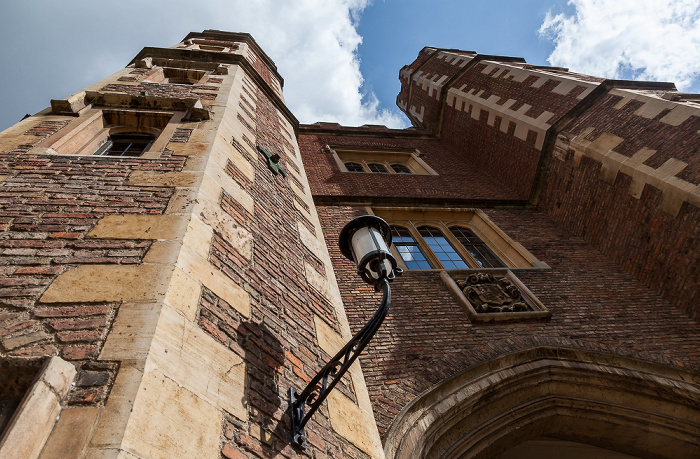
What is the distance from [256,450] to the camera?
1.69 metres

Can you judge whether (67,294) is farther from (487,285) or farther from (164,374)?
(487,285)

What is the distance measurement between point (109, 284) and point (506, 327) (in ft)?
14.2

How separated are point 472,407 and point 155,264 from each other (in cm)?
316

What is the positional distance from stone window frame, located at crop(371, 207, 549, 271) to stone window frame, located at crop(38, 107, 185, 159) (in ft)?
12.5

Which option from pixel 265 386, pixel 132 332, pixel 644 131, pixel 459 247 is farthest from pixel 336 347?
pixel 644 131

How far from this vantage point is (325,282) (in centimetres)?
353

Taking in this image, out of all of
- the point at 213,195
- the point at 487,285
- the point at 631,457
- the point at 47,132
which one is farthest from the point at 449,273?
the point at 47,132

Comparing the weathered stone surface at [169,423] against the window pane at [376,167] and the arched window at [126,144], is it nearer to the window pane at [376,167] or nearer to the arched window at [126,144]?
the arched window at [126,144]

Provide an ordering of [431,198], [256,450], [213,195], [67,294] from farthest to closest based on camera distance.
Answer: [431,198], [213,195], [67,294], [256,450]

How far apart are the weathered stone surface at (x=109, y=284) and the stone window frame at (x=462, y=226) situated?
185 inches

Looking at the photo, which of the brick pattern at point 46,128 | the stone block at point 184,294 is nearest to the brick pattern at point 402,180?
the brick pattern at point 46,128

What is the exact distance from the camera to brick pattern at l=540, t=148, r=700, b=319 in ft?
17.4

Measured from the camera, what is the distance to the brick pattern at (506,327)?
13.3 ft

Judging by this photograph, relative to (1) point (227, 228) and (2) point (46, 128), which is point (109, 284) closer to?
(1) point (227, 228)
